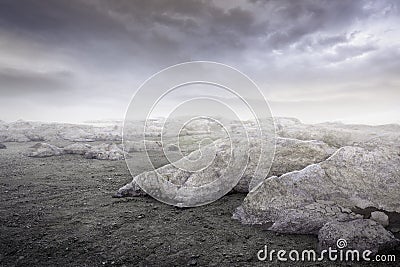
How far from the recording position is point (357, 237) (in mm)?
5691

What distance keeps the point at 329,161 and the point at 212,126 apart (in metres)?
34.4

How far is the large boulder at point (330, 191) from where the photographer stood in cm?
689

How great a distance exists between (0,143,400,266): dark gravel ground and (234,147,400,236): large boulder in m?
0.50

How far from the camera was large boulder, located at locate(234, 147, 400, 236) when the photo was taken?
689 centimetres

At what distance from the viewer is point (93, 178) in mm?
13477

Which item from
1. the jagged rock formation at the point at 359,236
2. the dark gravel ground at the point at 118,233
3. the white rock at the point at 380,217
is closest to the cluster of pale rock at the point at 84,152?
the dark gravel ground at the point at 118,233

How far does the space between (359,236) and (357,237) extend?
5 cm

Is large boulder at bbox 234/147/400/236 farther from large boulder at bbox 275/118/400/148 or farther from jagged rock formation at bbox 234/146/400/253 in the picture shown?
large boulder at bbox 275/118/400/148

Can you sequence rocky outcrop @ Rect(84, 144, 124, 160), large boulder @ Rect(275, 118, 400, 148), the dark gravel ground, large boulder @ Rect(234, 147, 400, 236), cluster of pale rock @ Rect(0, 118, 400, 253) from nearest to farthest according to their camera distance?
the dark gravel ground → cluster of pale rock @ Rect(0, 118, 400, 253) → large boulder @ Rect(234, 147, 400, 236) → large boulder @ Rect(275, 118, 400, 148) → rocky outcrop @ Rect(84, 144, 124, 160)

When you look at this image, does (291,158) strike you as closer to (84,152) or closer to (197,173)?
(197,173)

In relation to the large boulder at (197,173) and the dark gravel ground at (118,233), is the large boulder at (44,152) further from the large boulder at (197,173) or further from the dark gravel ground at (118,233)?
the large boulder at (197,173)

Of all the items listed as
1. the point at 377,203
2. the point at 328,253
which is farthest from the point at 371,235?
the point at 377,203

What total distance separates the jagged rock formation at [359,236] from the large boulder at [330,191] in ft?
1.99

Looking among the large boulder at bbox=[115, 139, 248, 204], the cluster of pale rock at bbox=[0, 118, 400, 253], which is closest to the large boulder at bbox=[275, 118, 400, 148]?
the cluster of pale rock at bbox=[0, 118, 400, 253]
